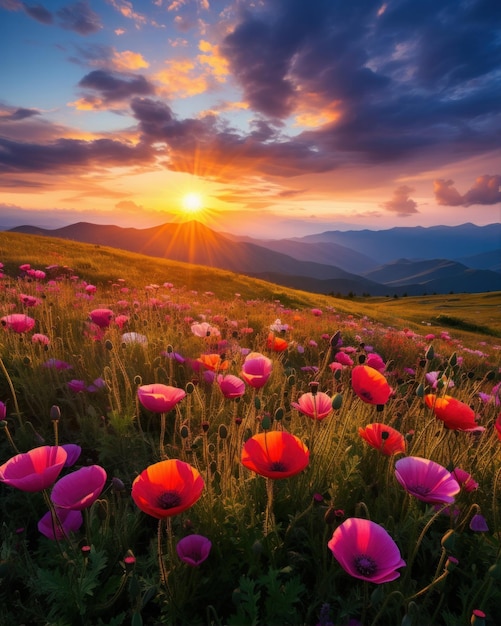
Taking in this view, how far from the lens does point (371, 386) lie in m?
2.11

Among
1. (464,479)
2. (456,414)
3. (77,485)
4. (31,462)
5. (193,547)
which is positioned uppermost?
(456,414)

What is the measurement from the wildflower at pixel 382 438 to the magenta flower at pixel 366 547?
62 centimetres

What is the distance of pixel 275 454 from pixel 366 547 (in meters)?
0.47

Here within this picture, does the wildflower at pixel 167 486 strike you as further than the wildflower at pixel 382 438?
No

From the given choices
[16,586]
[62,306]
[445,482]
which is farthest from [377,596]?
[62,306]

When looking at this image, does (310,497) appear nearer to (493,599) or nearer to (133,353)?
(493,599)

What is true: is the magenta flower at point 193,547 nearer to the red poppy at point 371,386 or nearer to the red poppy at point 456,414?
the red poppy at point 371,386

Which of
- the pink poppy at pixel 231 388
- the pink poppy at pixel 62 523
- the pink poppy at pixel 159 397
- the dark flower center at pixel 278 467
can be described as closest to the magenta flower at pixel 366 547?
the dark flower center at pixel 278 467

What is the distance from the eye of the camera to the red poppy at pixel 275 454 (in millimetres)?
1404

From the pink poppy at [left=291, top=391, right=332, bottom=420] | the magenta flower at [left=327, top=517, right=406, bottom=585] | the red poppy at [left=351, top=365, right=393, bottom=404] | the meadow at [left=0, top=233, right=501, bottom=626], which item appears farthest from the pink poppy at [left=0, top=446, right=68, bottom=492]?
the red poppy at [left=351, top=365, right=393, bottom=404]

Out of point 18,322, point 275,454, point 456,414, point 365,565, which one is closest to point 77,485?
point 275,454

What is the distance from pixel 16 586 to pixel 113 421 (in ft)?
3.29

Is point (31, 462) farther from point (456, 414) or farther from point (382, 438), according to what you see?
point (456, 414)

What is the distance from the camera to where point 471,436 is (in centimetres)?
286
